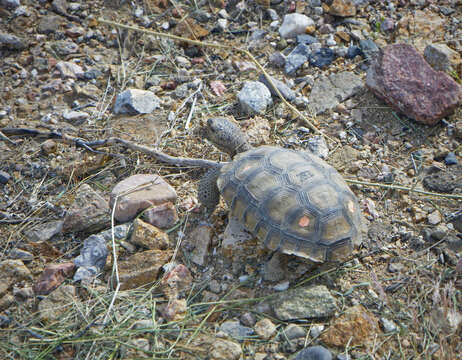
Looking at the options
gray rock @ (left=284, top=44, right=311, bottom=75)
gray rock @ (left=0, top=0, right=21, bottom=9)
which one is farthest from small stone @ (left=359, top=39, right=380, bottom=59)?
gray rock @ (left=0, top=0, right=21, bottom=9)

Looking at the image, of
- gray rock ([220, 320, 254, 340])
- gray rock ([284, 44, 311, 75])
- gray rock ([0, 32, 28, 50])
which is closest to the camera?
gray rock ([220, 320, 254, 340])

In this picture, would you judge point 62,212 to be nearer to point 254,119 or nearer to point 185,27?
point 254,119

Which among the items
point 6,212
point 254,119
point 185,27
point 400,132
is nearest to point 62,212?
point 6,212

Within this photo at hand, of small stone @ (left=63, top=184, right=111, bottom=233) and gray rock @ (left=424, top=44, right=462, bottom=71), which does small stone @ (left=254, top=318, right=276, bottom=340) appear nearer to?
small stone @ (left=63, top=184, right=111, bottom=233)

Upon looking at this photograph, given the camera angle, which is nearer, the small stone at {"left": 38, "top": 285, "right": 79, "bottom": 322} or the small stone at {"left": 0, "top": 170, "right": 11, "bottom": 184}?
the small stone at {"left": 38, "top": 285, "right": 79, "bottom": 322}

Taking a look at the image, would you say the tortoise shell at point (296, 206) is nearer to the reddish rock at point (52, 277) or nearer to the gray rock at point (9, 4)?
the reddish rock at point (52, 277)

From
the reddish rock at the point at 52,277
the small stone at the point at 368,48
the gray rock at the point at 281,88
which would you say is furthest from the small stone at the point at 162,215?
the small stone at the point at 368,48

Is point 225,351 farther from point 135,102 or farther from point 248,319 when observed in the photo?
point 135,102
